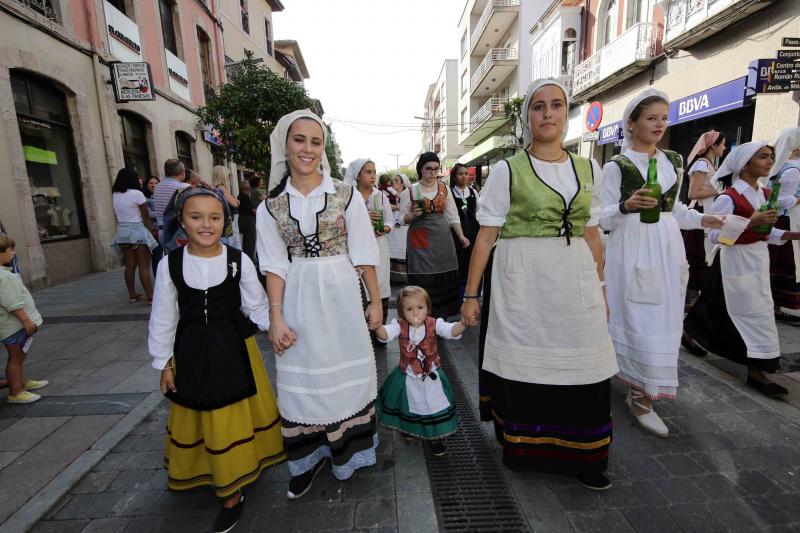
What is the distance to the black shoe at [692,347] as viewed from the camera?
4.16 m

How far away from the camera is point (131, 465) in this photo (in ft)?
8.82

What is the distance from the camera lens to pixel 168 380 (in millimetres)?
2170

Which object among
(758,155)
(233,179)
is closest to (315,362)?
(758,155)

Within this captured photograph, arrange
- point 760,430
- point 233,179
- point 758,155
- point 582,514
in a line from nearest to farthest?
point 582,514, point 760,430, point 758,155, point 233,179

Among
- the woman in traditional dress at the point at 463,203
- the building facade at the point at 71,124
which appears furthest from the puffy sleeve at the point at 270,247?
the building facade at the point at 71,124

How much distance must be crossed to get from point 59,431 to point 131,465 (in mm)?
908

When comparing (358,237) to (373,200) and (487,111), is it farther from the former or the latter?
(487,111)

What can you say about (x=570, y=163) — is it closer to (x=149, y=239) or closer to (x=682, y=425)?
(x=682, y=425)

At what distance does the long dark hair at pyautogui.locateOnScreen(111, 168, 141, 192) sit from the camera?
257 inches

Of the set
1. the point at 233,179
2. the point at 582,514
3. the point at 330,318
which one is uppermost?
the point at 233,179

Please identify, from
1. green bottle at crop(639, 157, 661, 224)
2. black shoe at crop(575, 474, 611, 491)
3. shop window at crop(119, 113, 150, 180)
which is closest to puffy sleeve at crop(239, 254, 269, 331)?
black shoe at crop(575, 474, 611, 491)

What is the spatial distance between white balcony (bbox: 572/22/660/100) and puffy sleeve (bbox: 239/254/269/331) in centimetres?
1377

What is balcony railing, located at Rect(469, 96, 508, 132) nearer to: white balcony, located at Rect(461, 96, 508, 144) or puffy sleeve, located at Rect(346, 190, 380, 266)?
white balcony, located at Rect(461, 96, 508, 144)

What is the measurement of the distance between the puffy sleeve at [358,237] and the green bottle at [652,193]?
1.89m
